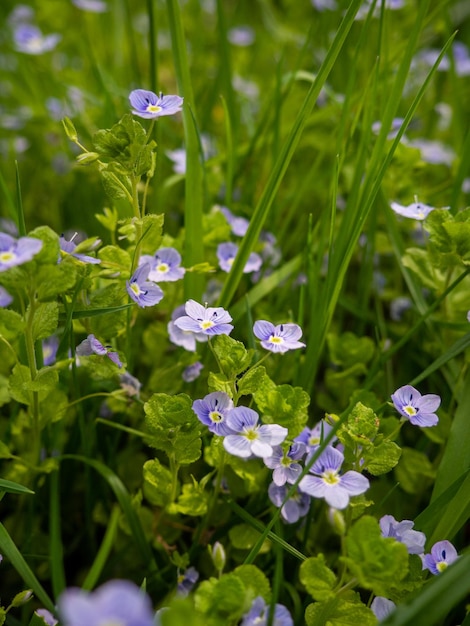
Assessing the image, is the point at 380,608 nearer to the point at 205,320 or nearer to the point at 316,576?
the point at 316,576

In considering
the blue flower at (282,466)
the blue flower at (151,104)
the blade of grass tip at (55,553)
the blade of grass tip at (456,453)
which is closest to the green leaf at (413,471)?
the blade of grass tip at (456,453)

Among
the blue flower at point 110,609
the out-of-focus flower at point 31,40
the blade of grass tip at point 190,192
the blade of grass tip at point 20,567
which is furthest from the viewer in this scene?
the out-of-focus flower at point 31,40

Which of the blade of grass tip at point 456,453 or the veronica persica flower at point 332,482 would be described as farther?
the blade of grass tip at point 456,453

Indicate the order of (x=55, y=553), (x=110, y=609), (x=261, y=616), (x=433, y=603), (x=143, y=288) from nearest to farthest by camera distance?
(x=110, y=609) → (x=433, y=603) → (x=261, y=616) → (x=55, y=553) → (x=143, y=288)

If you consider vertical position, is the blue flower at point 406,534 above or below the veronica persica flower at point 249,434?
below

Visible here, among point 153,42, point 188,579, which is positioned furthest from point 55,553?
point 153,42

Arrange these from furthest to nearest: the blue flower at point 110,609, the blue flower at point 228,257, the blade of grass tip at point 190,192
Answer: the blue flower at point 228,257 → the blade of grass tip at point 190,192 → the blue flower at point 110,609

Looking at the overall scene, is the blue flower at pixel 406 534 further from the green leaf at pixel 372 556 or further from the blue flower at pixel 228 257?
the blue flower at pixel 228 257
